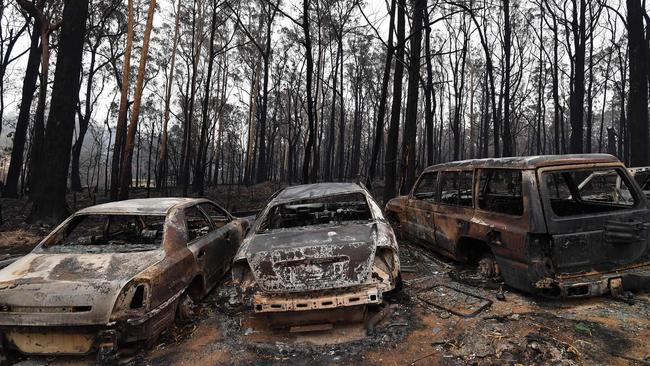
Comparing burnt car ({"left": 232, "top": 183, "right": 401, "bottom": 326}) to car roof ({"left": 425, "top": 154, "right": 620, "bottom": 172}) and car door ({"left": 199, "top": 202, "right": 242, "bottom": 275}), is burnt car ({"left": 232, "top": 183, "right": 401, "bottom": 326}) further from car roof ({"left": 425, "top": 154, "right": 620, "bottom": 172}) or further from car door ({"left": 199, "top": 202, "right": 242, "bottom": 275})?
car roof ({"left": 425, "top": 154, "right": 620, "bottom": 172})

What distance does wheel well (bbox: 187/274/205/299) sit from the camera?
4.36 metres

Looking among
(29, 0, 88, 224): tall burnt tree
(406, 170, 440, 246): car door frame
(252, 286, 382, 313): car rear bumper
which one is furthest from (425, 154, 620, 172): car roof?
(29, 0, 88, 224): tall burnt tree

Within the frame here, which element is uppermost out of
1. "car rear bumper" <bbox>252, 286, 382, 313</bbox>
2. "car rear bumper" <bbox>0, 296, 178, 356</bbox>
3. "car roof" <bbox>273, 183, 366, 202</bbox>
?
"car roof" <bbox>273, 183, 366, 202</bbox>

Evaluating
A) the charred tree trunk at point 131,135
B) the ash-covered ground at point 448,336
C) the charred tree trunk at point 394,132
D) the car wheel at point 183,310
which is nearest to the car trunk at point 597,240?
the ash-covered ground at point 448,336

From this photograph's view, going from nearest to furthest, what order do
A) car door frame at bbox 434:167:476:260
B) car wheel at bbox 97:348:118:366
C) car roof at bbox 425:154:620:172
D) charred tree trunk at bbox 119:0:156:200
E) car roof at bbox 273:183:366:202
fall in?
1. car wheel at bbox 97:348:118:366
2. car roof at bbox 425:154:620:172
3. car roof at bbox 273:183:366:202
4. car door frame at bbox 434:167:476:260
5. charred tree trunk at bbox 119:0:156:200

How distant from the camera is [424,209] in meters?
6.15

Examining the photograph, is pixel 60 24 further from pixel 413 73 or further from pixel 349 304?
pixel 349 304

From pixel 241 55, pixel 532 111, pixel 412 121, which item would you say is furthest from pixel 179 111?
pixel 532 111

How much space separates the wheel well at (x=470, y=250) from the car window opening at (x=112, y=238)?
3.94 meters

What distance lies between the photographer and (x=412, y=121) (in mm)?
11984

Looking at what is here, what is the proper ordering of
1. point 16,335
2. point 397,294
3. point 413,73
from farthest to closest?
point 413,73 < point 397,294 < point 16,335

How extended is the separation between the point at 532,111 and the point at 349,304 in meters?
45.7

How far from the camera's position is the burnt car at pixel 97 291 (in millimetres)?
3154

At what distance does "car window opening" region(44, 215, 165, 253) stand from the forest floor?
105cm
